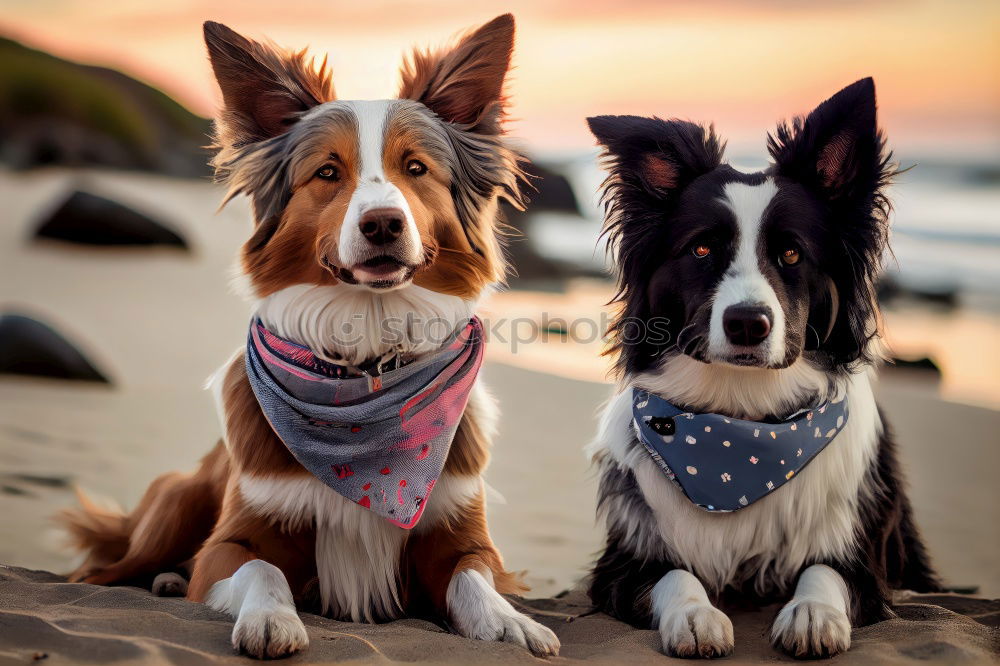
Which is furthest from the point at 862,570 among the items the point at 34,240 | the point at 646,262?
the point at 34,240

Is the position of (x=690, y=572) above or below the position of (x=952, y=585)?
above

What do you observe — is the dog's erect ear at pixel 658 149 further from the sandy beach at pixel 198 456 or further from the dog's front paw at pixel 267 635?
the dog's front paw at pixel 267 635

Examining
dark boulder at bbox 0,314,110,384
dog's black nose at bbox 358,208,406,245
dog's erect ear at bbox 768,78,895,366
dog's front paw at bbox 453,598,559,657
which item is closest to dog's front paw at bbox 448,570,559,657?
dog's front paw at bbox 453,598,559,657

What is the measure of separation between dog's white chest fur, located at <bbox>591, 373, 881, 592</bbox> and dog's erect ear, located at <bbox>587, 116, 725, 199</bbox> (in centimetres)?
88

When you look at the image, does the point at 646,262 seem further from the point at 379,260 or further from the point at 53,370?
the point at 53,370

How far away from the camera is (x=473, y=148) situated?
3.33 metres

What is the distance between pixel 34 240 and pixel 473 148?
798 cm

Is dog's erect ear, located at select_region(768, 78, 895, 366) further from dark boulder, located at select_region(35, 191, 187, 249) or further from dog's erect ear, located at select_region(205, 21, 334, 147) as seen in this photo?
dark boulder, located at select_region(35, 191, 187, 249)

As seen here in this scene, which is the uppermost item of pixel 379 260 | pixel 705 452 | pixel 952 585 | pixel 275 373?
pixel 379 260

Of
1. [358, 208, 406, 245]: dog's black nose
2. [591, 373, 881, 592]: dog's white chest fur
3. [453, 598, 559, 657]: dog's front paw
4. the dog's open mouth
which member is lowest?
[453, 598, 559, 657]: dog's front paw

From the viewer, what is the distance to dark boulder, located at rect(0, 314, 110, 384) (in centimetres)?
647

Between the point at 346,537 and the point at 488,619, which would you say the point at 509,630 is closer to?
the point at 488,619

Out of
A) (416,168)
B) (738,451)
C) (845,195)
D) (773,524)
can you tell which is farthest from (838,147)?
(416,168)

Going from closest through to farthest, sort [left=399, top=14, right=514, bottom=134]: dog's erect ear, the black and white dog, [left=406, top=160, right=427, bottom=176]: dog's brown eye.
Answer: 1. the black and white dog
2. [left=406, top=160, right=427, bottom=176]: dog's brown eye
3. [left=399, top=14, right=514, bottom=134]: dog's erect ear
